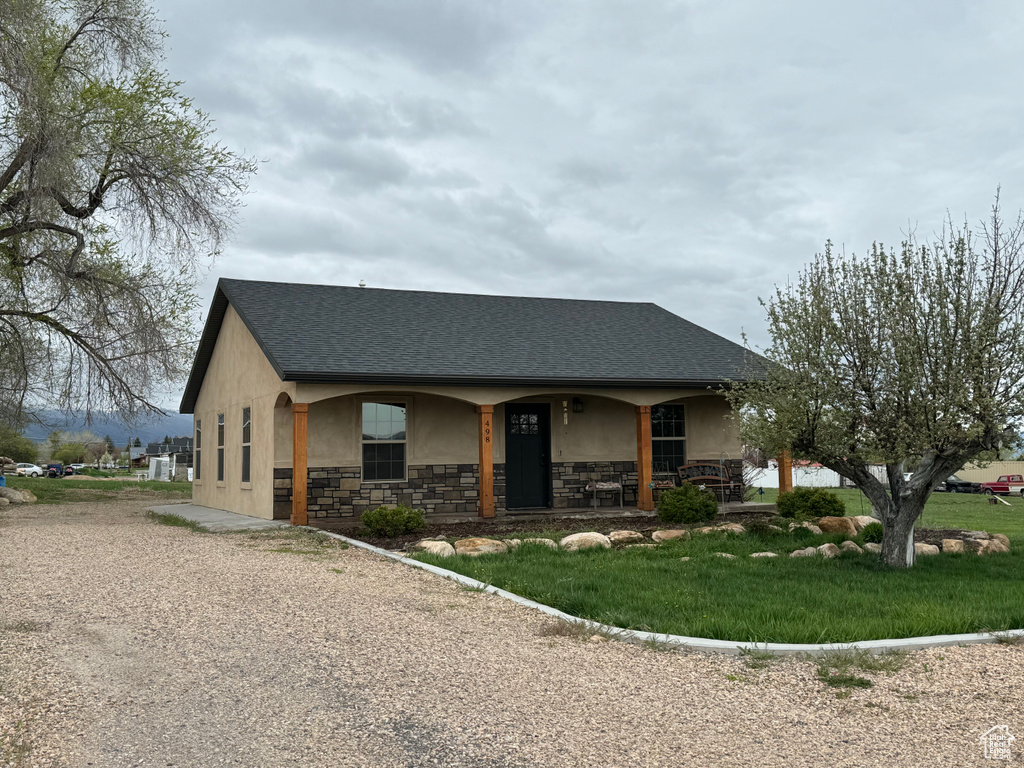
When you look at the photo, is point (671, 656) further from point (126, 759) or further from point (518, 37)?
point (518, 37)

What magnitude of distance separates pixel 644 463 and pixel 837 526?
4.42 m

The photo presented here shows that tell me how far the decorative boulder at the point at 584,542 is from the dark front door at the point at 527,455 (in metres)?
5.65

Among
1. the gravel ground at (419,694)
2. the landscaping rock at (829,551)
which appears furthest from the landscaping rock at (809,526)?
the gravel ground at (419,694)

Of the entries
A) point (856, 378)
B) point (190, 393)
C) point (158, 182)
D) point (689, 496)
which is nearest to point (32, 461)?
point (190, 393)

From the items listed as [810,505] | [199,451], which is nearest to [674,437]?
[810,505]

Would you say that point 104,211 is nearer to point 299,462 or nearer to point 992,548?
point 299,462

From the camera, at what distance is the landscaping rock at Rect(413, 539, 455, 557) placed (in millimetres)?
9711

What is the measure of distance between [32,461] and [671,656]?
6989 cm

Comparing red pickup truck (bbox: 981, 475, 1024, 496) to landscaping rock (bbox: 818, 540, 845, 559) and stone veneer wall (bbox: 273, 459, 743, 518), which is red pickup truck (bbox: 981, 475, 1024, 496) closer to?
stone veneer wall (bbox: 273, 459, 743, 518)

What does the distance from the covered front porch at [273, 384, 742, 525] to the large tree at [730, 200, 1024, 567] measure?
6623 millimetres

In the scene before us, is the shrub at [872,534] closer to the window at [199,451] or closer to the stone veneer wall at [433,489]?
the stone veneer wall at [433,489]

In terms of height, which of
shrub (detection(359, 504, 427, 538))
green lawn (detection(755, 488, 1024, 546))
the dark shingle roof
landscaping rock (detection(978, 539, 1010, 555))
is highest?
the dark shingle roof

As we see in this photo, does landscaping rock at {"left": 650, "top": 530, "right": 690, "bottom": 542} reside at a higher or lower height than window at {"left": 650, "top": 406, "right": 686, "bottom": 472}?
lower
